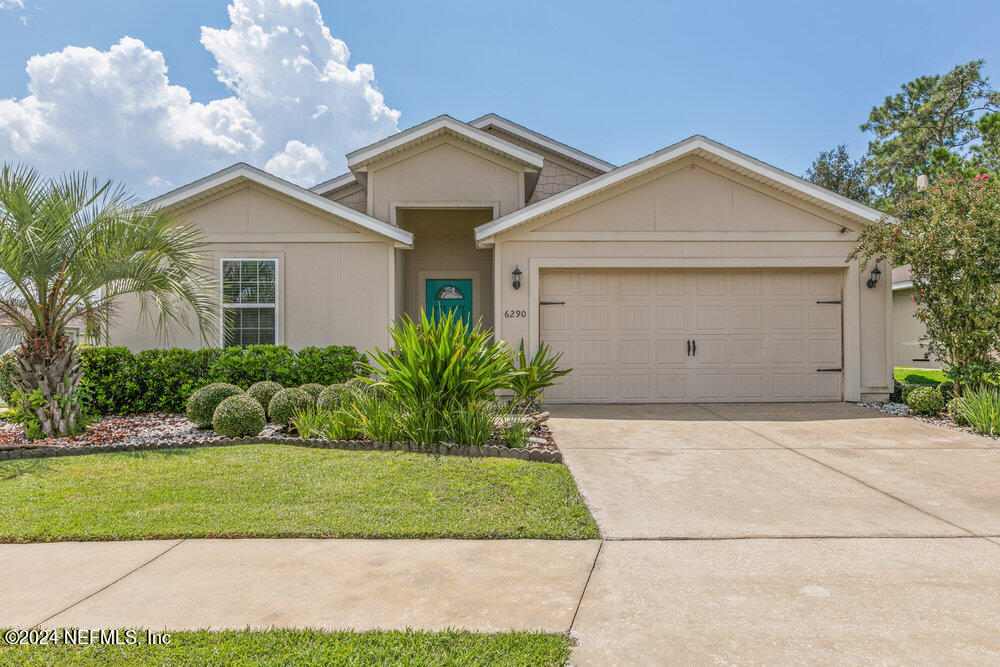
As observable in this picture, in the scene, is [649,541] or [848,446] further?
[848,446]

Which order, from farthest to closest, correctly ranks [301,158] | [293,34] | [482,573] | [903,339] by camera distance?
1. [301,158]
2. [903,339]
3. [293,34]
4. [482,573]

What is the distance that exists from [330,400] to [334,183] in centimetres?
776

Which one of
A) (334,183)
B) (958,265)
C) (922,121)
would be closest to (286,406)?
(334,183)

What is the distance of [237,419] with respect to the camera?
6832mm

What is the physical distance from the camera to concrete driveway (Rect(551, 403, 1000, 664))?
2613 mm

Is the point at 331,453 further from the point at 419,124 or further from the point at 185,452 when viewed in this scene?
the point at 419,124

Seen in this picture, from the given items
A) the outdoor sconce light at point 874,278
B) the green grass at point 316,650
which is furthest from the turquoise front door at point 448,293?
the green grass at point 316,650

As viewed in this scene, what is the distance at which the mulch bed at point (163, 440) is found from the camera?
6.09 m

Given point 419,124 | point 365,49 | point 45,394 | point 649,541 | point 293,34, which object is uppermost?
point 293,34

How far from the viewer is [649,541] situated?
12.7 ft

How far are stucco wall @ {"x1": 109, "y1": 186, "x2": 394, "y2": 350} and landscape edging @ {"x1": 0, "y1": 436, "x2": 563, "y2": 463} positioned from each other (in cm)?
381

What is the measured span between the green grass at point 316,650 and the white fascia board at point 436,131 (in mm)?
9611

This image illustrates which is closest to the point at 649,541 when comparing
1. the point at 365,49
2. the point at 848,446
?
the point at 848,446

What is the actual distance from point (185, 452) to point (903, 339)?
2085cm
